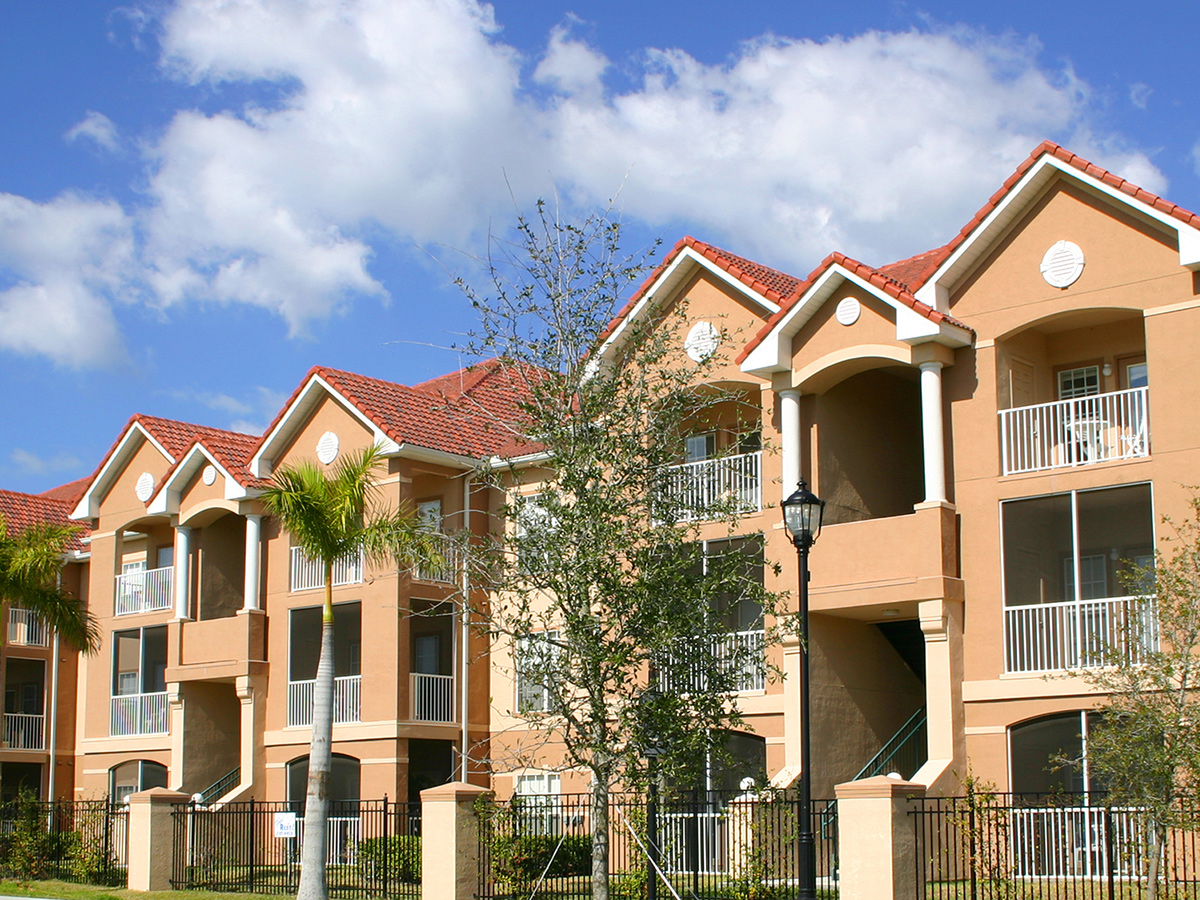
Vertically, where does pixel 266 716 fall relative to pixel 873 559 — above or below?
below

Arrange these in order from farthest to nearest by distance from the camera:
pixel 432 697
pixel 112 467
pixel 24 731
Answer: pixel 24 731 → pixel 112 467 → pixel 432 697

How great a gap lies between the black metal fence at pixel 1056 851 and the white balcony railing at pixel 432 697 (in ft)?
40.3

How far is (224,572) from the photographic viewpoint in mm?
36188

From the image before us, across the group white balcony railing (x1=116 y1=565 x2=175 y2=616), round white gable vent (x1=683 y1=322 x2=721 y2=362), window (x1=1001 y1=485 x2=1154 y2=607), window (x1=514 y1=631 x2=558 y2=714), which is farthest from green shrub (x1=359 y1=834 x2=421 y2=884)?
white balcony railing (x1=116 y1=565 x2=175 y2=616)

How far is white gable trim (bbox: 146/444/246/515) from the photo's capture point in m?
34.0

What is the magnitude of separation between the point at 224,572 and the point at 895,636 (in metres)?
17.9

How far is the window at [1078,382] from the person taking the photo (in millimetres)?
24953

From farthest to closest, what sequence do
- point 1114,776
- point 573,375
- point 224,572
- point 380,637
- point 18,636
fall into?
point 18,636
point 224,572
point 380,637
point 573,375
point 1114,776

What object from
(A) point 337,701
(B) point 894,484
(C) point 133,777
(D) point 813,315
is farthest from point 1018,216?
(C) point 133,777

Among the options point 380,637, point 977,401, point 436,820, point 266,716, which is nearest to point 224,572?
point 266,716

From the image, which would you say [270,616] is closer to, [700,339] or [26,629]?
[26,629]

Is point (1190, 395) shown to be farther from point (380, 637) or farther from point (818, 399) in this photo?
point (380, 637)

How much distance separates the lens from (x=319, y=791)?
23.4 m

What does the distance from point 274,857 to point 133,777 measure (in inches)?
404
